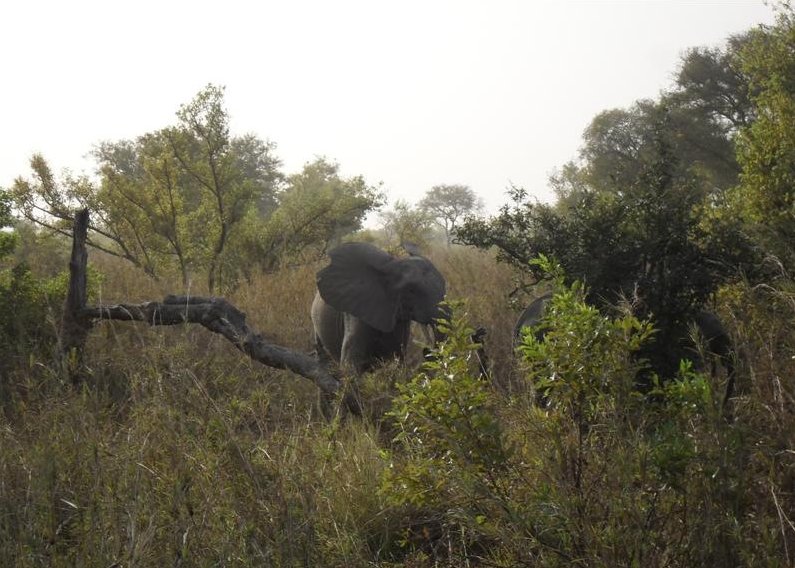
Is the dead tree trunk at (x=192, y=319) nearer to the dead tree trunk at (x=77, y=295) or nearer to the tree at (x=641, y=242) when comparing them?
the dead tree trunk at (x=77, y=295)

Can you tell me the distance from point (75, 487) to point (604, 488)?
247cm

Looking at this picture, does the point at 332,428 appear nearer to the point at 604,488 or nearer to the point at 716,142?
the point at 604,488

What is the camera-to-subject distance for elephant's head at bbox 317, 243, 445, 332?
290 inches

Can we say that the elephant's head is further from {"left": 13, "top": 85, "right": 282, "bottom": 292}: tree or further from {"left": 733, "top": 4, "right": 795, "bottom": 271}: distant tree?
{"left": 13, "top": 85, "right": 282, "bottom": 292}: tree

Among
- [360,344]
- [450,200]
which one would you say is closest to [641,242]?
[360,344]

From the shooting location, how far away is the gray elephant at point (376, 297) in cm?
739

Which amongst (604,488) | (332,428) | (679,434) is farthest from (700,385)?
(332,428)

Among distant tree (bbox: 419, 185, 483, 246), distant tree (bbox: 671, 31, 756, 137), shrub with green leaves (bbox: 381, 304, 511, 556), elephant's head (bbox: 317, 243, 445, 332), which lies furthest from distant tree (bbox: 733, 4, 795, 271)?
distant tree (bbox: 419, 185, 483, 246)

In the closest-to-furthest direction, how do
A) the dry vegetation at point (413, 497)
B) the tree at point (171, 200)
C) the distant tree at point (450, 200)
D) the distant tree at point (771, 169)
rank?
the dry vegetation at point (413, 497)
the distant tree at point (771, 169)
the tree at point (171, 200)
the distant tree at point (450, 200)

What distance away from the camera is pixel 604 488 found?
3.00 meters

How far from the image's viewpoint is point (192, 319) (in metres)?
6.80

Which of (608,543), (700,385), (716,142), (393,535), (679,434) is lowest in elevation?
(393,535)

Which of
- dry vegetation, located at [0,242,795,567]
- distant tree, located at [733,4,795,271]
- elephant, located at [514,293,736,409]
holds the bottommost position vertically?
dry vegetation, located at [0,242,795,567]

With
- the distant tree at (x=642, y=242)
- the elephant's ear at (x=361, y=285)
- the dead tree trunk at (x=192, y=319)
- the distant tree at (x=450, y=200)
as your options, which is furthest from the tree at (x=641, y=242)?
the distant tree at (x=450, y=200)
